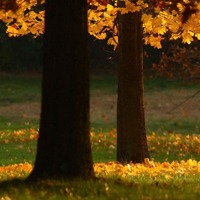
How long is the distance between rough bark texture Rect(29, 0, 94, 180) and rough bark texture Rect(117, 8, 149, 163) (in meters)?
3.24

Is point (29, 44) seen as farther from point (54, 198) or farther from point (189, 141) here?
point (54, 198)

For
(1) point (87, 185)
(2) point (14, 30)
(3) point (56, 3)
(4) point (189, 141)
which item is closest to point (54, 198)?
(1) point (87, 185)

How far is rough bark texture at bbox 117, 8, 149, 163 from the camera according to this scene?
29.4 feet

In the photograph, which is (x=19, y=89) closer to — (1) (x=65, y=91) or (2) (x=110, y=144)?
(2) (x=110, y=144)

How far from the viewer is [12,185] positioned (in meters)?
5.75

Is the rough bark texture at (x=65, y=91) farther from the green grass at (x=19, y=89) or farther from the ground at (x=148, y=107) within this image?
the green grass at (x=19, y=89)

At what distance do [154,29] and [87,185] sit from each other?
365 cm

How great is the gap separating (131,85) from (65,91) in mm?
3462

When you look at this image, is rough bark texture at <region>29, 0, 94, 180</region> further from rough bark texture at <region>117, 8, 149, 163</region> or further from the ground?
the ground

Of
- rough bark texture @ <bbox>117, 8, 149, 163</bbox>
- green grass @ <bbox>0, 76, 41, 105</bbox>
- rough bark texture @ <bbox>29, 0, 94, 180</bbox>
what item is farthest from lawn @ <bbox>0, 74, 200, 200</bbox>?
rough bark texture @ <bbox>117, 8, 149, 163</bbox>

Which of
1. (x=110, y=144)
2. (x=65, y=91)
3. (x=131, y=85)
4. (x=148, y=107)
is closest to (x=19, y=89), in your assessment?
(x=148, y=107)

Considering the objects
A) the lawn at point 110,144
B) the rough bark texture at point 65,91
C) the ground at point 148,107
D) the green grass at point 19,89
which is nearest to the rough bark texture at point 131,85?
the lawn at point 110,144

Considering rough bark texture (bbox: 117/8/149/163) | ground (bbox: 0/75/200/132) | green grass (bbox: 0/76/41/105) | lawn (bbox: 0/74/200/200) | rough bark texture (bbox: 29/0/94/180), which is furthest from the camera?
green grass (bbox: 0/76/41/105)

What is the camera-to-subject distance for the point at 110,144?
14383 mm
